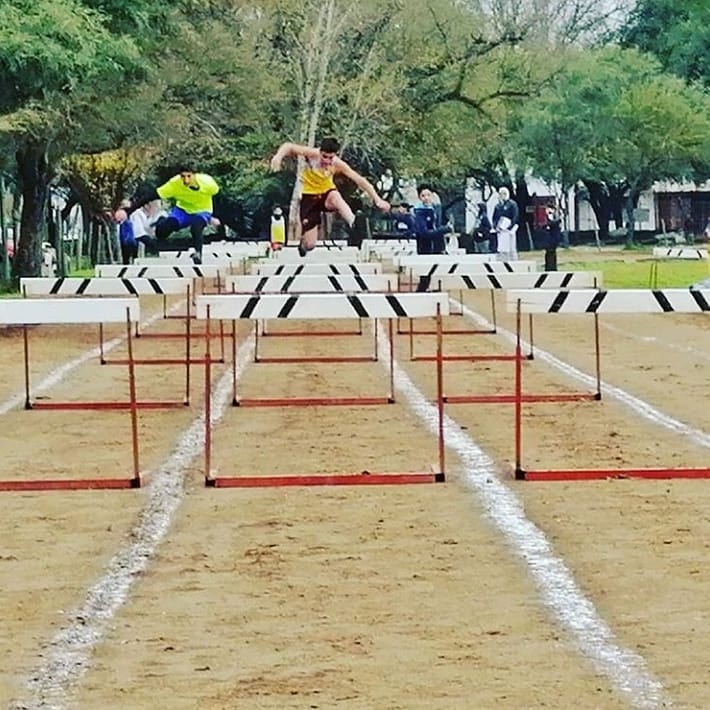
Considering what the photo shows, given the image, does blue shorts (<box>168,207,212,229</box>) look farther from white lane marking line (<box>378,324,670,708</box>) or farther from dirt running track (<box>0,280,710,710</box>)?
white lane marking line (<box>378,324,670,708</box>)

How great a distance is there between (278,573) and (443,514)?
1848 millimetres

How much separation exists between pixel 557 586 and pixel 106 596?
1960 mm

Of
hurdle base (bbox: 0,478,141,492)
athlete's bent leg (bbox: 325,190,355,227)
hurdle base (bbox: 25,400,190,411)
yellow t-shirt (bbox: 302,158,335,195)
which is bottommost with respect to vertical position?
hurdle base (bbox: 25,400,190,411)

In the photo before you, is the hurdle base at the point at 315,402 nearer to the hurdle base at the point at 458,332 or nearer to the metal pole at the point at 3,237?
the hurdle base at the point at 458,332

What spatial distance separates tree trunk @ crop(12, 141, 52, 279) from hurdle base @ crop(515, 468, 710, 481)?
25766 mm

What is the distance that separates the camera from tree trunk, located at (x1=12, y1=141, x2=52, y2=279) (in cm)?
3834

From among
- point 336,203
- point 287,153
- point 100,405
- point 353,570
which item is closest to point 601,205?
point 336,203

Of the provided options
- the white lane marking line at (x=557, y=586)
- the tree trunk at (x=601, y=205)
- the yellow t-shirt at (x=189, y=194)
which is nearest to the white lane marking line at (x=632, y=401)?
the white lane marking line at (x=557, y=586)

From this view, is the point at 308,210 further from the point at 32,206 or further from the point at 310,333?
the point at 32,206

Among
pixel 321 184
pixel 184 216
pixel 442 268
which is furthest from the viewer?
pixel 184 216

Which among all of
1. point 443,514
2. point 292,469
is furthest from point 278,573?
point 292,469

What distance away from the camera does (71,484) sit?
1201 cm

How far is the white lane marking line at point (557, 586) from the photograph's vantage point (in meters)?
6.97

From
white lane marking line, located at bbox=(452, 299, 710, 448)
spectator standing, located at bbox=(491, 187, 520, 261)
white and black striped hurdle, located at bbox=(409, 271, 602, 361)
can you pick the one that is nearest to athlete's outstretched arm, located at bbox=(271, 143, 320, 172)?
white and black striped hurdle, located at bbox=(409, 271, 602, 361)
